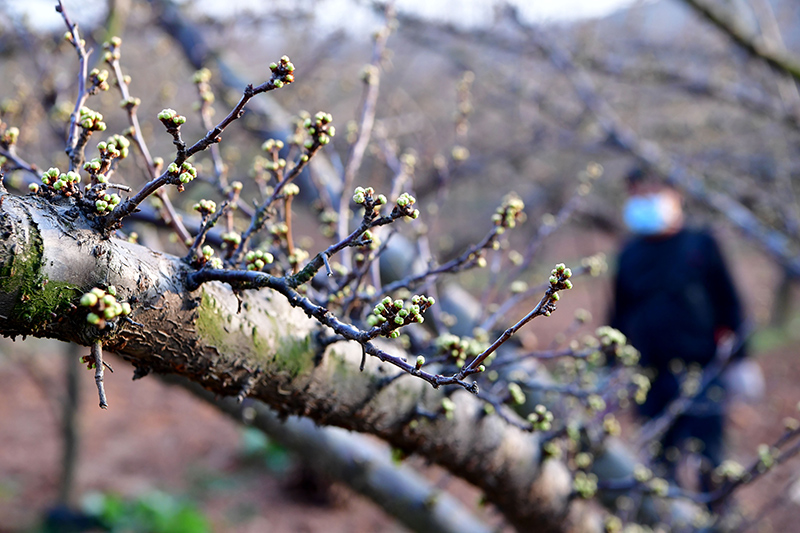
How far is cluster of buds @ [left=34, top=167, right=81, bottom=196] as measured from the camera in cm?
88

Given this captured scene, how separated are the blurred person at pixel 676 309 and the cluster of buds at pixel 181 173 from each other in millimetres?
4136

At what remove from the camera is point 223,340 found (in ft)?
3.51

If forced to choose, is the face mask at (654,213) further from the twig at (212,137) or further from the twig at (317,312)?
the twig at (212,137)

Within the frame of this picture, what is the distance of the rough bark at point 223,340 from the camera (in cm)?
83

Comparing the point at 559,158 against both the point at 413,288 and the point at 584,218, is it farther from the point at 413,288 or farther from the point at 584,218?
the point at 413,288

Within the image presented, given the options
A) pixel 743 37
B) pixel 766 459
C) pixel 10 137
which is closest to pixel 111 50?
pixel 10 137

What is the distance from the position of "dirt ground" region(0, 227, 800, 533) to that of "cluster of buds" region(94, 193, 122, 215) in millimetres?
4425

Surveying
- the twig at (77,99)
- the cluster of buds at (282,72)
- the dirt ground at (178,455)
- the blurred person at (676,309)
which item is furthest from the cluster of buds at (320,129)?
the dirt ground at (178,455)

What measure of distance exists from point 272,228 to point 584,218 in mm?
7782

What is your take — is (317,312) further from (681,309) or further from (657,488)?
(681,309)

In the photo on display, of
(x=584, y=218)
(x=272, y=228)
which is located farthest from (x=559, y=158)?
(x=272, y=228)

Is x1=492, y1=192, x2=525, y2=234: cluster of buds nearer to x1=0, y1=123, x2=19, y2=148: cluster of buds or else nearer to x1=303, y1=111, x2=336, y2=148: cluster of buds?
x1=303, y1=111, x2=336, y2=148: cluster of buds

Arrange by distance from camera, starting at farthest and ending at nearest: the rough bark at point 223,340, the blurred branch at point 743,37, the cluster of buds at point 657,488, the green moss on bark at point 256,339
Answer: the blurred branch at point 743,37 < the cluster of buds at point 657,488 < the green moss on bark at point 256,339 < the rough bark at point 223,340

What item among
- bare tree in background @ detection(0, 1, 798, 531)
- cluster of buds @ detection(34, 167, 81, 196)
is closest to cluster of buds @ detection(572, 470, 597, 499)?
bare tree in background @ detection(0, 1, 798, 531)
